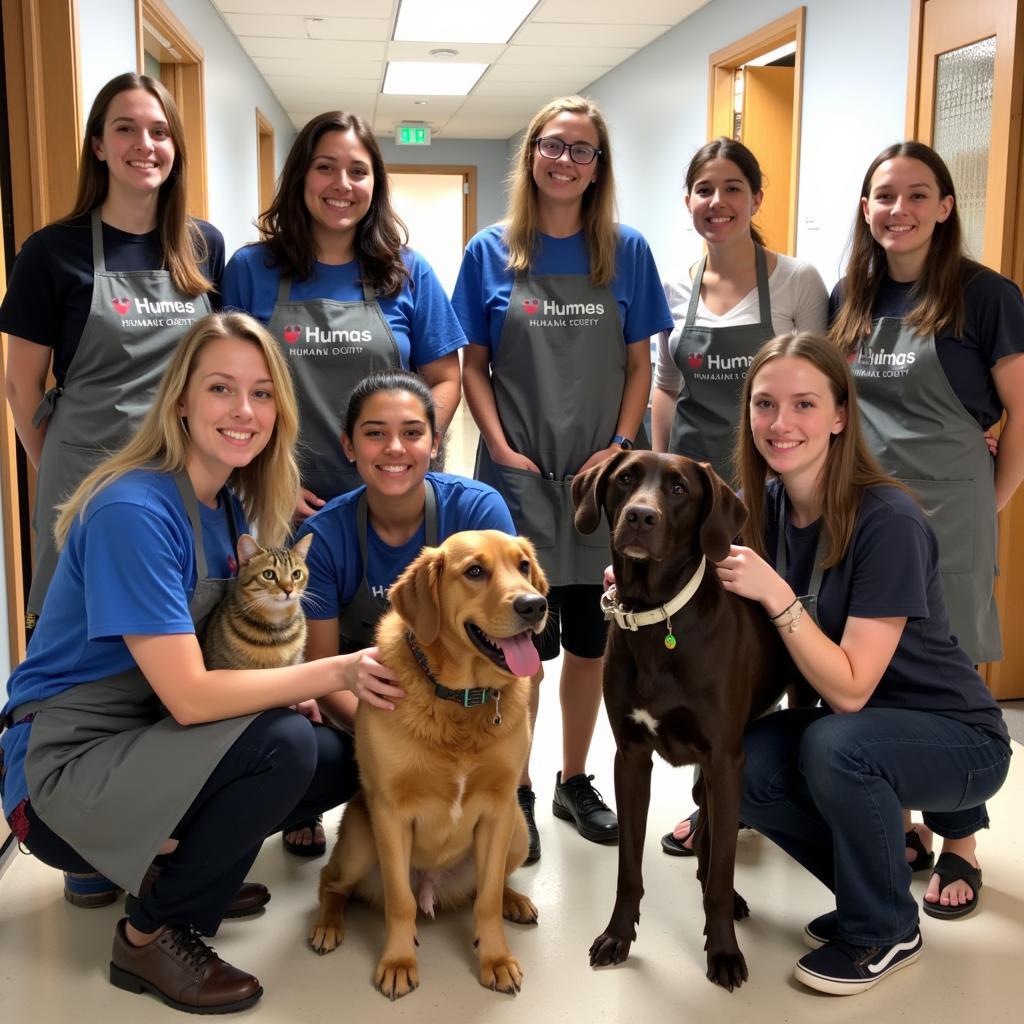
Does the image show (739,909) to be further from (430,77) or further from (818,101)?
(430,77)

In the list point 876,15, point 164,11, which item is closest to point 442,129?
point 164,11

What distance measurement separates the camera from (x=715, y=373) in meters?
2.87

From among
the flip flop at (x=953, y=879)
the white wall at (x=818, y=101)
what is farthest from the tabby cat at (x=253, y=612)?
the white wall at (x=818, y=101)

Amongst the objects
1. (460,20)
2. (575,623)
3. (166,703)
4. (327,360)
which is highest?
(460,20)

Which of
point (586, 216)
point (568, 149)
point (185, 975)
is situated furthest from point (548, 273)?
point (185, 975)

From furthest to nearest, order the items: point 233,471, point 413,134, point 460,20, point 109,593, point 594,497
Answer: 1. point 413,134
2. point 460,20
3. point 233,471
4. point 594,497
5. point 109,593

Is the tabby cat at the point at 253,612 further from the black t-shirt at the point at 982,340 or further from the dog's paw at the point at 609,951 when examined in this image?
the black t-shirt at the point at 982,340

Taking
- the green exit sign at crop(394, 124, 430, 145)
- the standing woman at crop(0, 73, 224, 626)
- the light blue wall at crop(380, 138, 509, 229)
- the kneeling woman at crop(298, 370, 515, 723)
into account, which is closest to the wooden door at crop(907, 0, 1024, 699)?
the kneeling woman at crop(298, 370, 515, 723)

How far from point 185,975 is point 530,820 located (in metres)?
0.99

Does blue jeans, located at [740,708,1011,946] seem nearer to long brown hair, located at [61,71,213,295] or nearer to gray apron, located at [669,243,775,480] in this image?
gray apron, located at [669,243,775,480]

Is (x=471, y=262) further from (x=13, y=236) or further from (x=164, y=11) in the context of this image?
(x=164, y=11)

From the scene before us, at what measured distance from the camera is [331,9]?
7.07m

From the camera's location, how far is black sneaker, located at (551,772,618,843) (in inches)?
106

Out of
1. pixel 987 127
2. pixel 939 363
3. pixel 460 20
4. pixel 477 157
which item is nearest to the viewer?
pixel 939 363
